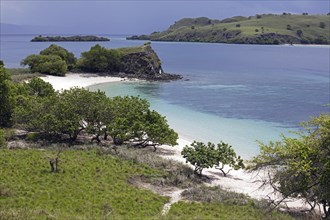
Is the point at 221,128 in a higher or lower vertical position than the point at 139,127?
lower

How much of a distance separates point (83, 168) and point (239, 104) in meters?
41.7

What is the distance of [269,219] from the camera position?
19844 mm

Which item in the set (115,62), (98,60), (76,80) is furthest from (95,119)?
(115,62)

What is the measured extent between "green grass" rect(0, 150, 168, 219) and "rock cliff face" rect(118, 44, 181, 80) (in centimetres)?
6513

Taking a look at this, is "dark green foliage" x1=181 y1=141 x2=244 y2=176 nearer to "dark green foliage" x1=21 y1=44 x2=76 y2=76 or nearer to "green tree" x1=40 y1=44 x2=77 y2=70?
"dark green foliage" x1=21 y1=44 x2=76 y2=76

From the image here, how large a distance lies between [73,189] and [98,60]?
237 feet

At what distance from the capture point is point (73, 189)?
22.6m

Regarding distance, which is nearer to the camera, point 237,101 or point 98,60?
point 237,101

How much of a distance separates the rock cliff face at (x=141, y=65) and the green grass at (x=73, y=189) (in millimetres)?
65130

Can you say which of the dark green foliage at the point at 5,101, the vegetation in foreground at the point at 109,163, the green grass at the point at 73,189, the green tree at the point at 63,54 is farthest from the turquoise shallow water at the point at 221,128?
the green tree at the point at 63,54

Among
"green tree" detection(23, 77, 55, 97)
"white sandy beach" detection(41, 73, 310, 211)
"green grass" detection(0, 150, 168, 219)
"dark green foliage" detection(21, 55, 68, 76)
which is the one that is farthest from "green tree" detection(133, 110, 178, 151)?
"dark green foliage" detection(21, 55, 68, 76)

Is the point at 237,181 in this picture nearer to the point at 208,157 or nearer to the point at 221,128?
the point at 208,157

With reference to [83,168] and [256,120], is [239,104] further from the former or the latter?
[83,168]

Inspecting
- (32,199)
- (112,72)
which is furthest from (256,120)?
(112,72)
